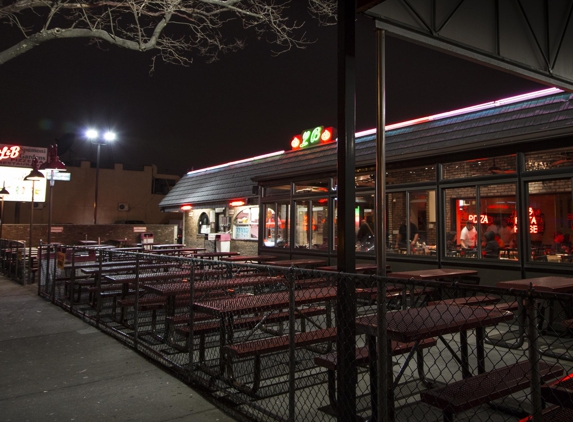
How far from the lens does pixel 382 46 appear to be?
392 cm

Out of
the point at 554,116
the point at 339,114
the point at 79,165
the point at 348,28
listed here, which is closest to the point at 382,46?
the point at 348,28

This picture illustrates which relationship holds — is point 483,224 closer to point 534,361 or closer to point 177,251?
point 534,361

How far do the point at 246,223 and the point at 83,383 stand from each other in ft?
52.9

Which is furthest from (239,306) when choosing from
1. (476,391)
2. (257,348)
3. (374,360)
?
(476,391)

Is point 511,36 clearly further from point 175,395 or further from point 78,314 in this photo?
point 78,314

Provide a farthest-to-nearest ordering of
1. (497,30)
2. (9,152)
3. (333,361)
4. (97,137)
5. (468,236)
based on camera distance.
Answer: (97,137), (9,152), (468,236), (497,30), (333,361)

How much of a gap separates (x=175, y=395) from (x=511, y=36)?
6375 mm

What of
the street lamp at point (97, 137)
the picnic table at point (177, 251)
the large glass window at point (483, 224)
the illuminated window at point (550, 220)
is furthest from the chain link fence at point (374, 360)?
the street lamp at point (97, 137)

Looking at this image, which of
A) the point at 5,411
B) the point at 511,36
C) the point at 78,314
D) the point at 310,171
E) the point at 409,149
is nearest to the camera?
the point at 5,411

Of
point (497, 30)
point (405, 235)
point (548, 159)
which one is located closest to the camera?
point (497, 30)

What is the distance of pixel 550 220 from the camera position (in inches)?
367

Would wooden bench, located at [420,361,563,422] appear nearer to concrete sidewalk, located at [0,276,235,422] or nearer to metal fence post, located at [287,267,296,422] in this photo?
metal fence post, located at [287,267,296,422]

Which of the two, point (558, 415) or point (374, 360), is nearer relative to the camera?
point (558, 415)

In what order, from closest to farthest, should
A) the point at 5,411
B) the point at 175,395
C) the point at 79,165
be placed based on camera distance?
the point at 5,411, the point at 175,395, the point at 79,165
